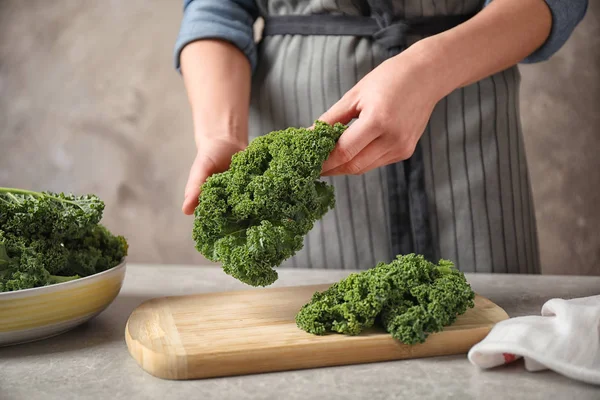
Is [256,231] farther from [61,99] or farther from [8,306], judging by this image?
[61,99]

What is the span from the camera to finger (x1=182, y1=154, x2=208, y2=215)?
1.50 meters

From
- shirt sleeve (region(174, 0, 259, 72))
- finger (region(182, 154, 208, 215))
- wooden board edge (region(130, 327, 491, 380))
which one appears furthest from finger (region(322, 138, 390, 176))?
shirt sleeve (region(174, 0, 259, 72))

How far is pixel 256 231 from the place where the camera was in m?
1.36

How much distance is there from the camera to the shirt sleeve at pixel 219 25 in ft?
6.34

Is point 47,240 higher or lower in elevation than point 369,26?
lower

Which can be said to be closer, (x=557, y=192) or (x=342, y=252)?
(x=342, y=252)

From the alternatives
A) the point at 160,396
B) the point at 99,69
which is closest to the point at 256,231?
the point at 160,396

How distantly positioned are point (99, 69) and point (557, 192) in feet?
8.45

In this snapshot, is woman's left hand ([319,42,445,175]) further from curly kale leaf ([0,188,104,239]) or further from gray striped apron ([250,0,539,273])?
curly kale leaf ([0,188,104,239])

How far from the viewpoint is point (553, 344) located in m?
1.11

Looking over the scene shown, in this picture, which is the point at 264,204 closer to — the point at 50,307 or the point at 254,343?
the point at 254,343

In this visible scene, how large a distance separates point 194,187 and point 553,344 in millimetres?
841

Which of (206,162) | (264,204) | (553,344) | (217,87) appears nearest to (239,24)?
(217,87)

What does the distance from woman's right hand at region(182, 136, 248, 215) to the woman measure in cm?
5
